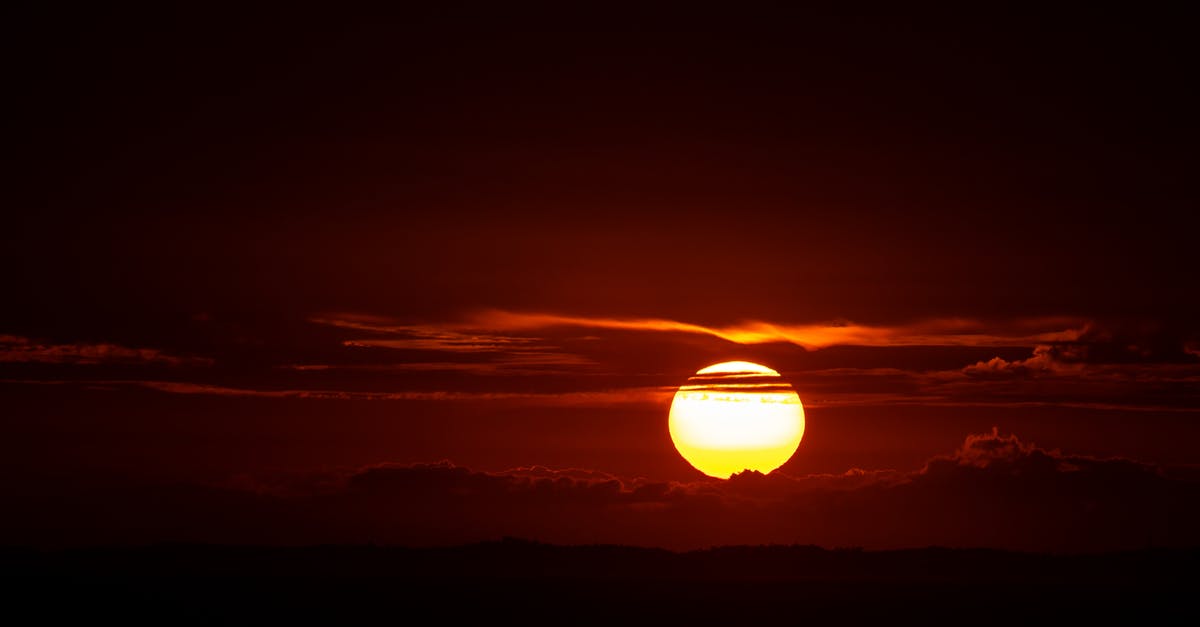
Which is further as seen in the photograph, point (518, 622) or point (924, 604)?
point (924, 604)

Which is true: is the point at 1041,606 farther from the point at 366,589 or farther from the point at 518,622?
the point at 366,589

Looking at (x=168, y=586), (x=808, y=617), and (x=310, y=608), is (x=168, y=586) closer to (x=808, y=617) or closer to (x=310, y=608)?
(x=310, y=608)

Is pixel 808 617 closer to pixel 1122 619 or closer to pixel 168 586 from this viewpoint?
pixel 1122 619

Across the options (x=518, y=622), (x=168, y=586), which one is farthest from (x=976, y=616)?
(x=168, y=586)

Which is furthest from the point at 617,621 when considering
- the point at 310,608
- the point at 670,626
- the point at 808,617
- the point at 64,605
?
the point at 64,605

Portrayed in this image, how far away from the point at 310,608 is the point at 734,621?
55.2 meters

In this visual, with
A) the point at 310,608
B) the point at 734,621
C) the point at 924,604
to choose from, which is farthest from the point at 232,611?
the point at 924,604

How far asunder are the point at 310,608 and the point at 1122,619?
4126 inches

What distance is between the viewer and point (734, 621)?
169 metres

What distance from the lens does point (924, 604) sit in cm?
18675

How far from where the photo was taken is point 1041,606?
18388 cm

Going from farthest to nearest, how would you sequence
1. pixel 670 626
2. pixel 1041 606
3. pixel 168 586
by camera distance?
pixel 168 586
pixel 1041 606
pixel 670 626

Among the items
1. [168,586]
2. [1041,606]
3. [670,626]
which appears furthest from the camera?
[168,586]

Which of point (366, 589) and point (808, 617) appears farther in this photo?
point (366, 589)
